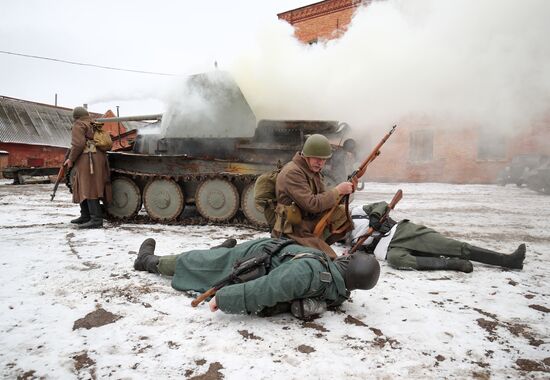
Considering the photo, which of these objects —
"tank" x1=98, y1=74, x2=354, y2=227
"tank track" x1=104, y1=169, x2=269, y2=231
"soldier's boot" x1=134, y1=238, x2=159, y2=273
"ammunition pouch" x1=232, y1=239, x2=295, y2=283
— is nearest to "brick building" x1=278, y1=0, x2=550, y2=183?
"tank" x1=98, y1=74, x2=354, y2=227

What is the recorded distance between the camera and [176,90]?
7449 millimetres

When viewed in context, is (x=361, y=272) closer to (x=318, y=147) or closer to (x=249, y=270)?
(x=249, y=270)

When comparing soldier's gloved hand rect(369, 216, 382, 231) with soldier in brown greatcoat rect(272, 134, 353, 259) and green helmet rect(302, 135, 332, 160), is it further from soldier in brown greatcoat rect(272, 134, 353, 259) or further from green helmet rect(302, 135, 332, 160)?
green helmet rect(302, 135, 332, 160)

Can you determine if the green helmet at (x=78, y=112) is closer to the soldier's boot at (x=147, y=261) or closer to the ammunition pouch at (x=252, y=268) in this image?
the soldier's boot at (x=147, y=261)

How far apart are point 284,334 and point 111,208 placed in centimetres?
571

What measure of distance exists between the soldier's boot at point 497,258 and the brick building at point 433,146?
1493cm

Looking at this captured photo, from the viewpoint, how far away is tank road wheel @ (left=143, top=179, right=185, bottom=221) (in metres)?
7.11

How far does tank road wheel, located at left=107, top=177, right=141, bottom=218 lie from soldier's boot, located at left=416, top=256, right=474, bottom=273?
535cm

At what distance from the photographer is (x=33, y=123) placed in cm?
2941

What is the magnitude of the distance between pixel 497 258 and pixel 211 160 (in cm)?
480

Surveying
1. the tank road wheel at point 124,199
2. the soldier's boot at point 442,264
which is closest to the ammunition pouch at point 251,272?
the soldier's boot at point 442,264

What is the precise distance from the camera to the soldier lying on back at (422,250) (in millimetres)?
4191

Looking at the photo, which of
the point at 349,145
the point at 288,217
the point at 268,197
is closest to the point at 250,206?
the point at 349,145

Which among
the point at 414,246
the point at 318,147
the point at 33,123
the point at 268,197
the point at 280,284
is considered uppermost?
the point at 33,123
